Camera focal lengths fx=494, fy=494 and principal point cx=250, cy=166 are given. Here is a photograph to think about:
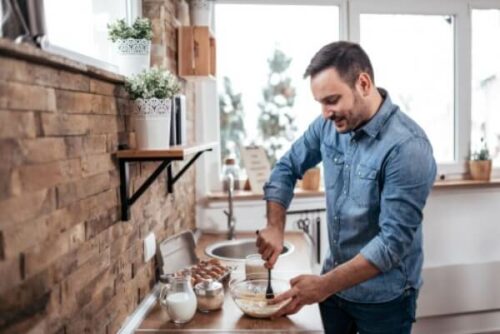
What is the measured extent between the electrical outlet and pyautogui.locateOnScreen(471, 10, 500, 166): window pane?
2.44m

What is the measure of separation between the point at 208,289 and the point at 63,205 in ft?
2.29

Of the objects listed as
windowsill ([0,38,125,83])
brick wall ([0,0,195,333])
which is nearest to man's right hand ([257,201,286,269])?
brick wall ([0,0,195,333])

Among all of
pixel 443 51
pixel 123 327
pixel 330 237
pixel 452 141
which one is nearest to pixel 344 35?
pixel 443 51

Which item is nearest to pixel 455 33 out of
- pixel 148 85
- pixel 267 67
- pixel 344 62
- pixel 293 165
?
pixel 267 67

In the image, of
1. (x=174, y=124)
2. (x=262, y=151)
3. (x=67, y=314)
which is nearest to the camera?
(x=67, y=314)

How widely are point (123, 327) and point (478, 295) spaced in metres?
2.64

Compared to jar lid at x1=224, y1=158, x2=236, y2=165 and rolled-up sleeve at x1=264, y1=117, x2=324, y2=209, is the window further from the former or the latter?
jar lid at x1=224, y1=158, x2=236, y2=165

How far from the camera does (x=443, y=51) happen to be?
129 inches

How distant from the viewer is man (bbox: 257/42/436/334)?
1.48 m

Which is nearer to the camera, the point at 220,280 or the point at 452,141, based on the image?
the point at 220,280

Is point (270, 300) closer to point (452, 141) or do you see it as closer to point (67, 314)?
point (67, 314)

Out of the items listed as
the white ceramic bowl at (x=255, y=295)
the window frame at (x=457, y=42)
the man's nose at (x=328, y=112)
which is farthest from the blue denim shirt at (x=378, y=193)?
the window frame at (x=457, y=42)

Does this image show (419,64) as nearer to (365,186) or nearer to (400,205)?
(365,186)

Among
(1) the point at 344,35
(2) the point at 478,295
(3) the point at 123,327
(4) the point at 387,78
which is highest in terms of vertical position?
(1) the point at 344,35
